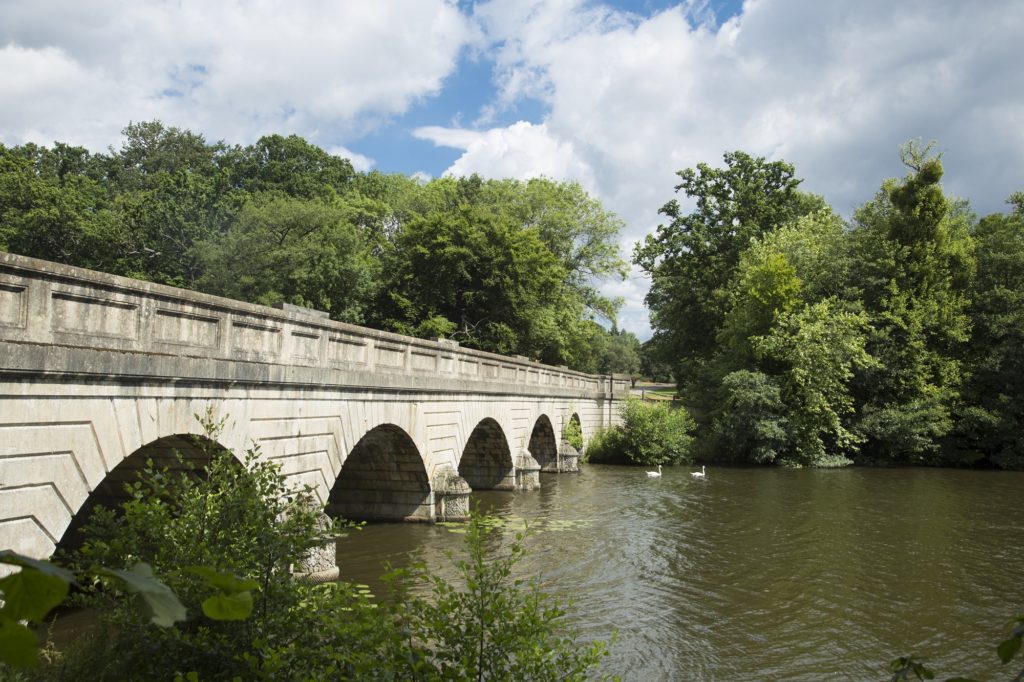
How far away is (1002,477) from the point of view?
28.1 m

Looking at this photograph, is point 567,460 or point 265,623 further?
point 567,460

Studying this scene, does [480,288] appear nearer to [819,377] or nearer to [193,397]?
[819,377]

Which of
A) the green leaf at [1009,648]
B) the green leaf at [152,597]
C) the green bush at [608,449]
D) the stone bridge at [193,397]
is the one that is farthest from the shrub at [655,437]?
the green leaf at [152,597]

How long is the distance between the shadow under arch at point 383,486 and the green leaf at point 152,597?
14032 mm

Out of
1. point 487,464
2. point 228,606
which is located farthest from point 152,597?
point 487,464

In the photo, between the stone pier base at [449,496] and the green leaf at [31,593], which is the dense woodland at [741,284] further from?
the green leaf at [31,593]

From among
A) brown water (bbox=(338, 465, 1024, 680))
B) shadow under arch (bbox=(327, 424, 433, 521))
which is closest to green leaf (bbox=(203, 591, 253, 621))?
brown water (bbox=(338, 465, 1024, 680))

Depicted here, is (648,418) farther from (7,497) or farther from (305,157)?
(305,157)

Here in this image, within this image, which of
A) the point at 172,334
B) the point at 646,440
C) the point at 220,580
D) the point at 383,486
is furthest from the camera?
the point at 646,440

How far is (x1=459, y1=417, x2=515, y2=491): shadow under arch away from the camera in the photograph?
21.9 meters

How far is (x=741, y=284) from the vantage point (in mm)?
36188

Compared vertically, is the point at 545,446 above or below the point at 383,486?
above

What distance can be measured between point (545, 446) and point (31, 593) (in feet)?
90.3

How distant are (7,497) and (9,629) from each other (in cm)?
607
